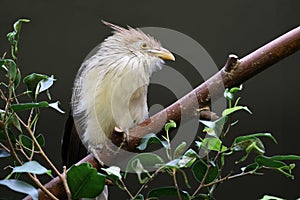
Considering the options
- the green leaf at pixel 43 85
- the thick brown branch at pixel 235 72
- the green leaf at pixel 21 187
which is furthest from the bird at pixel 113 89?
the green leaf at pixel 21 187

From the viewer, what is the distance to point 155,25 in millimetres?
1996

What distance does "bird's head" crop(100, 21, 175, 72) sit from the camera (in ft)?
4.54

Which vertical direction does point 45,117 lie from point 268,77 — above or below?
below

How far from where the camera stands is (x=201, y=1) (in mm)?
1955

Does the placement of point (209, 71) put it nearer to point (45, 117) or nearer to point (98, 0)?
point (98, 0)

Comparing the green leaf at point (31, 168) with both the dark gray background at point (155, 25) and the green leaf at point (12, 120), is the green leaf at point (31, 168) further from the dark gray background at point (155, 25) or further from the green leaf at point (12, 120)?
the dark gray background at point (155, 25)

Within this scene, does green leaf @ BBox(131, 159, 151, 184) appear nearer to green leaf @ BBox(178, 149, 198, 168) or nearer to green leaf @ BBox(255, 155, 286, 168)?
green leaf @ BBox(178, 149, 198, 168)

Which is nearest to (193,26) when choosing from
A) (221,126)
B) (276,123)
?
(276,123)

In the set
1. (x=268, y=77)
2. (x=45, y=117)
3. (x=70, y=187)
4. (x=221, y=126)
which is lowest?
(x=45, y=117)

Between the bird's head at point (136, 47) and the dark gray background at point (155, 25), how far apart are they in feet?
1.80

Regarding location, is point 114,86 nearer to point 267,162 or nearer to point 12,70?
point 12,70

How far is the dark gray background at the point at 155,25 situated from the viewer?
1947 millimetres

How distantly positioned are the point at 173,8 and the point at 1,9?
0.66 metres

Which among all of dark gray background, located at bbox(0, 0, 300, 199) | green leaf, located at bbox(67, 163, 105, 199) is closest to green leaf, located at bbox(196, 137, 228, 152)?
green leaf, located at bbox(67, 163, 105, 199)
